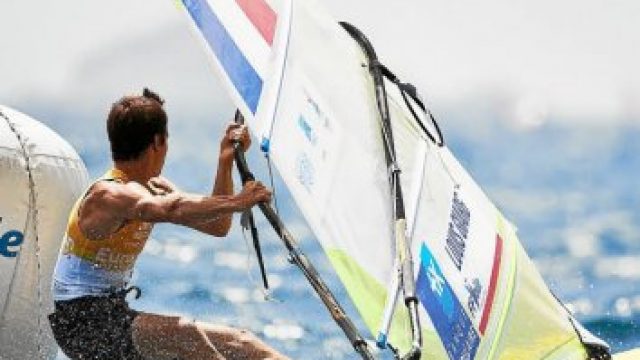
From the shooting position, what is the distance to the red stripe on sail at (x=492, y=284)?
4716 millimetres

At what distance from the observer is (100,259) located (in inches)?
182

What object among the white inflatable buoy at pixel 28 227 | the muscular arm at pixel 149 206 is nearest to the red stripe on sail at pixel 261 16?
the muscular arm at pixel 149 206

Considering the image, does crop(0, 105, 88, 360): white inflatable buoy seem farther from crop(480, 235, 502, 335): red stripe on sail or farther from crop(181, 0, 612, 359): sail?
crop(480, 235, 502, 335): red stripe on sail

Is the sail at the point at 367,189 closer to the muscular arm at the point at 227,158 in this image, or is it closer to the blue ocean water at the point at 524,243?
the muscular arm at the point at 227,158

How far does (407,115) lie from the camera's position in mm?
4859

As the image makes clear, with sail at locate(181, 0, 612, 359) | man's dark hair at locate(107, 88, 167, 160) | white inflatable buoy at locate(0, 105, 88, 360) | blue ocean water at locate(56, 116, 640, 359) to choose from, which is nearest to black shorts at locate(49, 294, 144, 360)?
man's dark hair at locate(107, 88, 167, 160)

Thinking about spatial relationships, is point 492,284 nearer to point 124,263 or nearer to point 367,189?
point 367,189

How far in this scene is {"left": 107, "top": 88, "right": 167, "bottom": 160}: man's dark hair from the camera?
4590mm

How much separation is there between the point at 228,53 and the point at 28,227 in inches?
64.5

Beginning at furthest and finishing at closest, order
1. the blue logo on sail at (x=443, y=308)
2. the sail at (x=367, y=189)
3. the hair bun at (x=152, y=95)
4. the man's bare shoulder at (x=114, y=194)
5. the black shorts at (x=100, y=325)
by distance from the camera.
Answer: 1. the hair bun at (x=152, y=95)
2. the black shorts at (x=100, y=325)
3. the man's bare shoulder at (x=114, y=194)
4. the blue logo on sail at (x=443, y=308)
5. the sail at (x=367, y=189)

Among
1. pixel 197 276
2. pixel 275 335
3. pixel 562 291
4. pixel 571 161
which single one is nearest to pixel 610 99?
pixel 571 161

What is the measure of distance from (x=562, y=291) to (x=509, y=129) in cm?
384

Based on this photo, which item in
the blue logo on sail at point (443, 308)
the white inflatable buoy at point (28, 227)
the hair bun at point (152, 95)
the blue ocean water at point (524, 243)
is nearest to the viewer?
the blue logo on sail at point (443, 308)

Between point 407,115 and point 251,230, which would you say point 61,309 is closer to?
point 251,230
